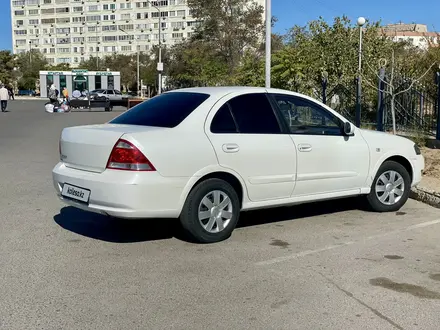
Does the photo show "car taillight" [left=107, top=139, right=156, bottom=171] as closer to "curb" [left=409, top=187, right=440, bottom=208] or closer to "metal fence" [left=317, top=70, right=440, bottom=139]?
"curb" [left=409, top=187, right=440, bottom=208]

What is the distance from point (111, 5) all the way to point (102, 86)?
65.7m

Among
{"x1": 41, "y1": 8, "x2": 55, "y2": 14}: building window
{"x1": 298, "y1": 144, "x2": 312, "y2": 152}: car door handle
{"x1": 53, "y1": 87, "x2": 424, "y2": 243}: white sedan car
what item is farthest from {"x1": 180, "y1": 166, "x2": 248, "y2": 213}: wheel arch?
{"x1": 41, "y1": 8, "x2": 55, "y2": 14}: building window

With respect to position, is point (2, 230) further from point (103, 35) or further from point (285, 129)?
point (103, 35)

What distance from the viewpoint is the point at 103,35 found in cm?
12038

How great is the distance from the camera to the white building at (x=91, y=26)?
114812 millimetres

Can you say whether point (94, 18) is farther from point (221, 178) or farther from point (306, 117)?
point (221, 178)

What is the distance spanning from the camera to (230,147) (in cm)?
561

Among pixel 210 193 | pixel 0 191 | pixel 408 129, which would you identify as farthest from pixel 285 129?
pixel 408 129

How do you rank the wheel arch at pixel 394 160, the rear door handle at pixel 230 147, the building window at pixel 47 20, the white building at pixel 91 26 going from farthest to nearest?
the building window at pixel 47 20
the white building at pixel 91 26
the wheel arch at pixel 394 160
the rear door handle at pixel 230 147

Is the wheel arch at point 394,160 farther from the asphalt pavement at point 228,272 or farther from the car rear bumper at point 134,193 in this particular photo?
the car rear bumper at point 134,193

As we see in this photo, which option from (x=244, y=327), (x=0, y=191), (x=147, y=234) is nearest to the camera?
(x=244, y=327)

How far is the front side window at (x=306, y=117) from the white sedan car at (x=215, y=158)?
14mm

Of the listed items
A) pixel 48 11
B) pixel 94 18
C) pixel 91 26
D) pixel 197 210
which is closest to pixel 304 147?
pixel 197 210

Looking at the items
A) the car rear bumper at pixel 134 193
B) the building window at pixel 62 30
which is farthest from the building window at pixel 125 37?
the car rear bumper at pixel 134 193
